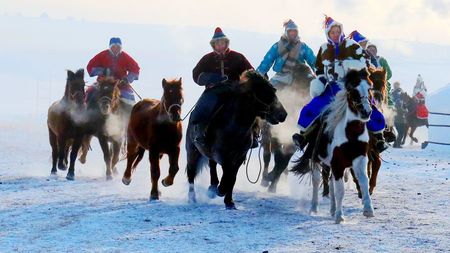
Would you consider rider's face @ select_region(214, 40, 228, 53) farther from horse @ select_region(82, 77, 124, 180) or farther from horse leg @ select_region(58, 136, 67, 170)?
horse leg @ select_region(58, 136, 67, 170)

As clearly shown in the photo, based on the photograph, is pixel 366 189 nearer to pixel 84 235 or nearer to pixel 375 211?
pixel 375 211

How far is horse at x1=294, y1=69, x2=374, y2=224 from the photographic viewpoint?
1011 centimetres

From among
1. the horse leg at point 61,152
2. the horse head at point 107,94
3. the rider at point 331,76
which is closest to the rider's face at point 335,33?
the rider at point 331,76

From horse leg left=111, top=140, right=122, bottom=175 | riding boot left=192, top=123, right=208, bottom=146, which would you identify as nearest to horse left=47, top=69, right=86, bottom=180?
horse leg left=111, top=140, right=122, bottom=175

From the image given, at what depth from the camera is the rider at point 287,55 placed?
→ 1481 centimetres

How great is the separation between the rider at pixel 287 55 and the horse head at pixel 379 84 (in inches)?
91.4

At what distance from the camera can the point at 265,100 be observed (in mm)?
11352

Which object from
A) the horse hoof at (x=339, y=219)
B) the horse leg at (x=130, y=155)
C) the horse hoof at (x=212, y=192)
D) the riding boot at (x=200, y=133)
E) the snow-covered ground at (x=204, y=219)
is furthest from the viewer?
the horse leg at (x=130, y=155)

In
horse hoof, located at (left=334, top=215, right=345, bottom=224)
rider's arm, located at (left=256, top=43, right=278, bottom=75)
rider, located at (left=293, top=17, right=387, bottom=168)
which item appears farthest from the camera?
rider's arm, located at (left=256, top=43, right=278, bottom=75)

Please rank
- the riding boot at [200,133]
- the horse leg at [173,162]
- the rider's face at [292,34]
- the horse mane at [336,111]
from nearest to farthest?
1. the horse mane at [336,111]
2. the riding boot at [200,133]
3. the horse leg at [173,162]
4. the rider's face at [292,34]

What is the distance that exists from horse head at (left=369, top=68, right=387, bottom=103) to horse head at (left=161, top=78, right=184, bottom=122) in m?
3.02

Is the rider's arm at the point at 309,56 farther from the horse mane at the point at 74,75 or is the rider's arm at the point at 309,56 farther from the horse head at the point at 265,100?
the horse mane at the point at 74,75

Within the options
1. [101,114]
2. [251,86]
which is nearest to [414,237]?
[251,86]

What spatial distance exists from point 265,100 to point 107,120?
6.03 metres
